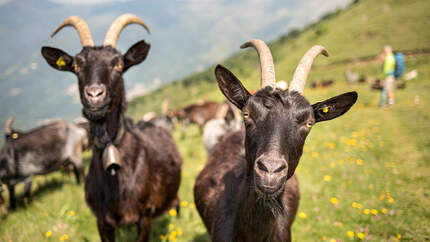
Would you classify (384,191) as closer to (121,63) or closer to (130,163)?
(130,163)

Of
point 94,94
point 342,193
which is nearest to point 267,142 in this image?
point 94,94

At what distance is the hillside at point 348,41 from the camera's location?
3731 cm

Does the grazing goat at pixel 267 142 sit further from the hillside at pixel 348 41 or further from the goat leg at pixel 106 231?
the hillside at pixel 348 41

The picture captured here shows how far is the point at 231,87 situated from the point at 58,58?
8.91ft

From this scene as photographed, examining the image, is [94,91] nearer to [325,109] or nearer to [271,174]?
[271,174]

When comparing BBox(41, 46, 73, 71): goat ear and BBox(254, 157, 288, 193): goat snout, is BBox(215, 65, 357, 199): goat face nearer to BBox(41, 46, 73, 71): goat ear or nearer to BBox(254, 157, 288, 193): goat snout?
BBox(254, 157, 288, 193): goat snout

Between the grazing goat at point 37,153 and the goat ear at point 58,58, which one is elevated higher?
the goat ear at point 58,58

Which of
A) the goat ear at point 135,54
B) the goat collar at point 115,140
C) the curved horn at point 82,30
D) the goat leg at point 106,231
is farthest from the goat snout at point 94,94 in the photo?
the goat leg at point 106,231

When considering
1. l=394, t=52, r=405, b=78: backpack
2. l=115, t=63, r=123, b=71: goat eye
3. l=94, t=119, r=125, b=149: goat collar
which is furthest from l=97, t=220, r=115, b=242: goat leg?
l=394, t=52, r=405, b=78: backpack

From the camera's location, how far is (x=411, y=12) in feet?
140

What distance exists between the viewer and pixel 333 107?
2.25 metres

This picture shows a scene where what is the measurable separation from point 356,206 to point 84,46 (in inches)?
225

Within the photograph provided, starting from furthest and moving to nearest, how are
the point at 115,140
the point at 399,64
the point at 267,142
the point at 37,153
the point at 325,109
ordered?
the point at 399,64 → the point at 37,153 → the point at 115,140 → the point at 325,109 → the point at 267,142

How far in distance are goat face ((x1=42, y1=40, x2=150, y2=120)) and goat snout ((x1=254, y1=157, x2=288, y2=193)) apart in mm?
2168
